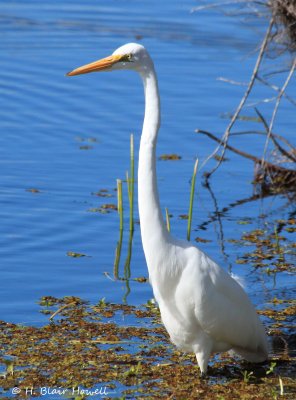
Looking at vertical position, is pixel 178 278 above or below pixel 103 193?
above

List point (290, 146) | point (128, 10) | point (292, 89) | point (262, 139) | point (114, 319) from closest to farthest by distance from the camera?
1. point (114, 319)
2. point (290, 146)
3. point (262, 139)
4. point (292, 89)
5. point (128, 10)

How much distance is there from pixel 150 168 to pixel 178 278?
622 millimetres

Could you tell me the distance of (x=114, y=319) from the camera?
6.39m

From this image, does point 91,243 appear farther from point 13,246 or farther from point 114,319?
point 114,319

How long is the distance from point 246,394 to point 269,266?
2.30m

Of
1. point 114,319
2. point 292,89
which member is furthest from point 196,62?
point 114,319

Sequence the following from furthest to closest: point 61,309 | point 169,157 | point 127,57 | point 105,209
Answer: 1. point 169,157
2. point 105,209
3. point 61,309
4. point 127,57

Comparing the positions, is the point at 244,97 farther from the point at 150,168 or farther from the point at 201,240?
the point at 150,168

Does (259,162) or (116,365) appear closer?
(116,365)

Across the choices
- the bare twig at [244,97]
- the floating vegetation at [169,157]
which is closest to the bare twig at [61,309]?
the bare twig at [244,97]

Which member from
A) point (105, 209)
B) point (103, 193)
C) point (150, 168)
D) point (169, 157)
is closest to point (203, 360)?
point (150, 168)

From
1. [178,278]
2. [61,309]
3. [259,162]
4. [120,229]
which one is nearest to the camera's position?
[178,278]

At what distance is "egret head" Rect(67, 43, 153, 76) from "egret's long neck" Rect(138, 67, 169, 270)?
0.05 meters

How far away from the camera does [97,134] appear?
10.4m
